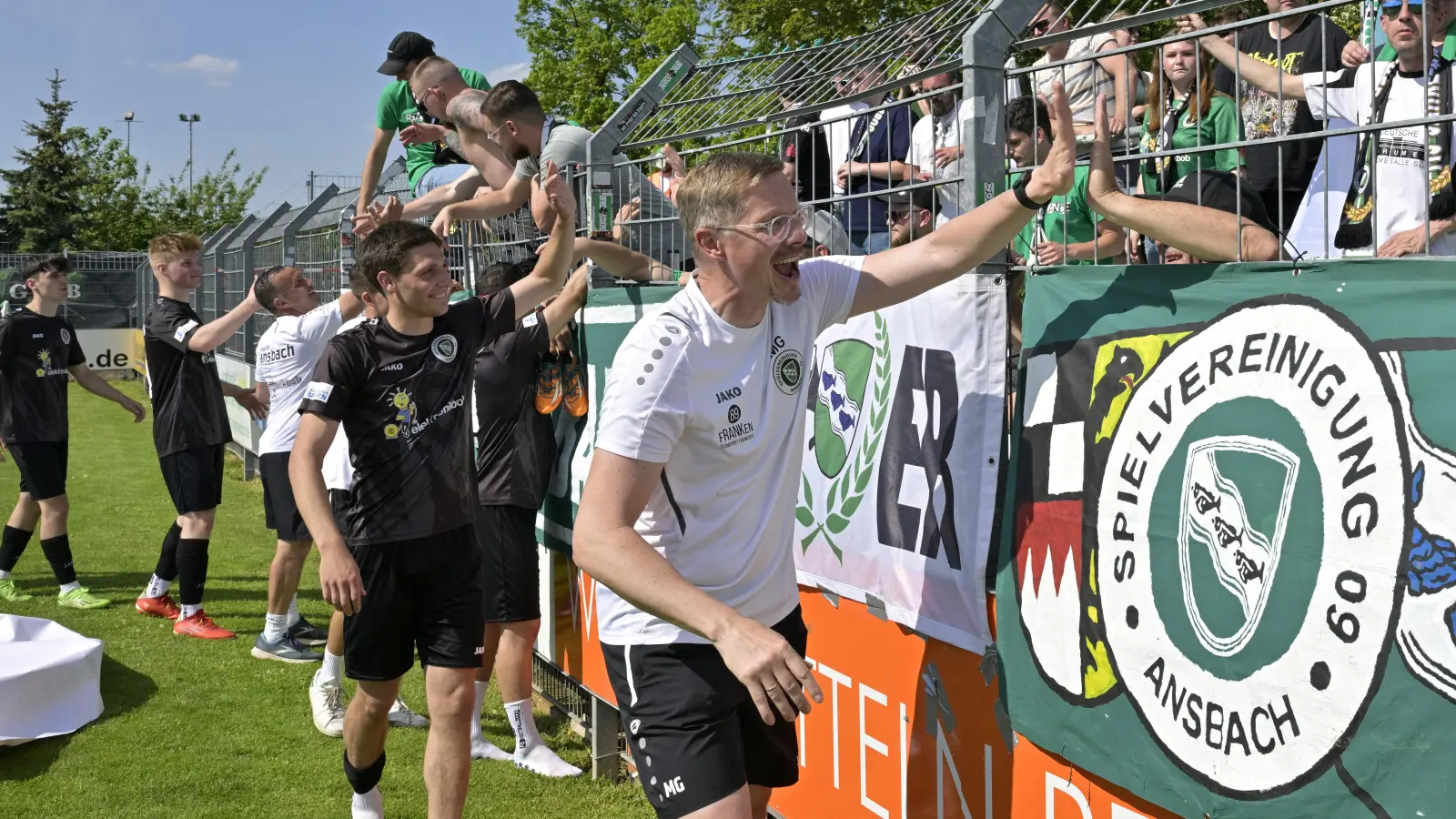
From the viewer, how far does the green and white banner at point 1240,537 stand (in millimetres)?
2203

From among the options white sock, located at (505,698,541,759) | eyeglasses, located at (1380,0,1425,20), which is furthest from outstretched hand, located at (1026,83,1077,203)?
white sock, located at (505,698,541,759)

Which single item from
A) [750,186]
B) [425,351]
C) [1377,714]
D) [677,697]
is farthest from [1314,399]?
[425,351]

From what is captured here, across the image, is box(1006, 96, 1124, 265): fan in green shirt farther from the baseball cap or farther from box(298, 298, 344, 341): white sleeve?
box(298, 298, 344, 341): white sleeve

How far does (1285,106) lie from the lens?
377 cm

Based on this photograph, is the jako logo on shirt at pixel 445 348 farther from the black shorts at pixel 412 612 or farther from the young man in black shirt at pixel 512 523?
the young man in black shirt at pixel 512 523

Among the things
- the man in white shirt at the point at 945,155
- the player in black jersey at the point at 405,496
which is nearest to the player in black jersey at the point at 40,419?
the player in black jersey at the point at 405,496

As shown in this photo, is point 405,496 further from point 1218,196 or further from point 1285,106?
point 1285,106

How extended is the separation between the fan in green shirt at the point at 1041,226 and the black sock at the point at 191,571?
6.31m

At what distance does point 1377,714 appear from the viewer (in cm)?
227

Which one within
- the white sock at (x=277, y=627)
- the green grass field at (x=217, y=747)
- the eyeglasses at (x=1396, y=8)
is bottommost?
the green grass field at (x=217, y=747)

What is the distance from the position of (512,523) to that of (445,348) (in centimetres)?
125

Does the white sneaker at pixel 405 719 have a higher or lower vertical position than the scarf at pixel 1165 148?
lower

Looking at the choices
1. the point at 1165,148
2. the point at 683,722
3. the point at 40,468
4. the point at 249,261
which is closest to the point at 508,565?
the point at 683,722

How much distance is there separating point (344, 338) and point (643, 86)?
6.31 feet
